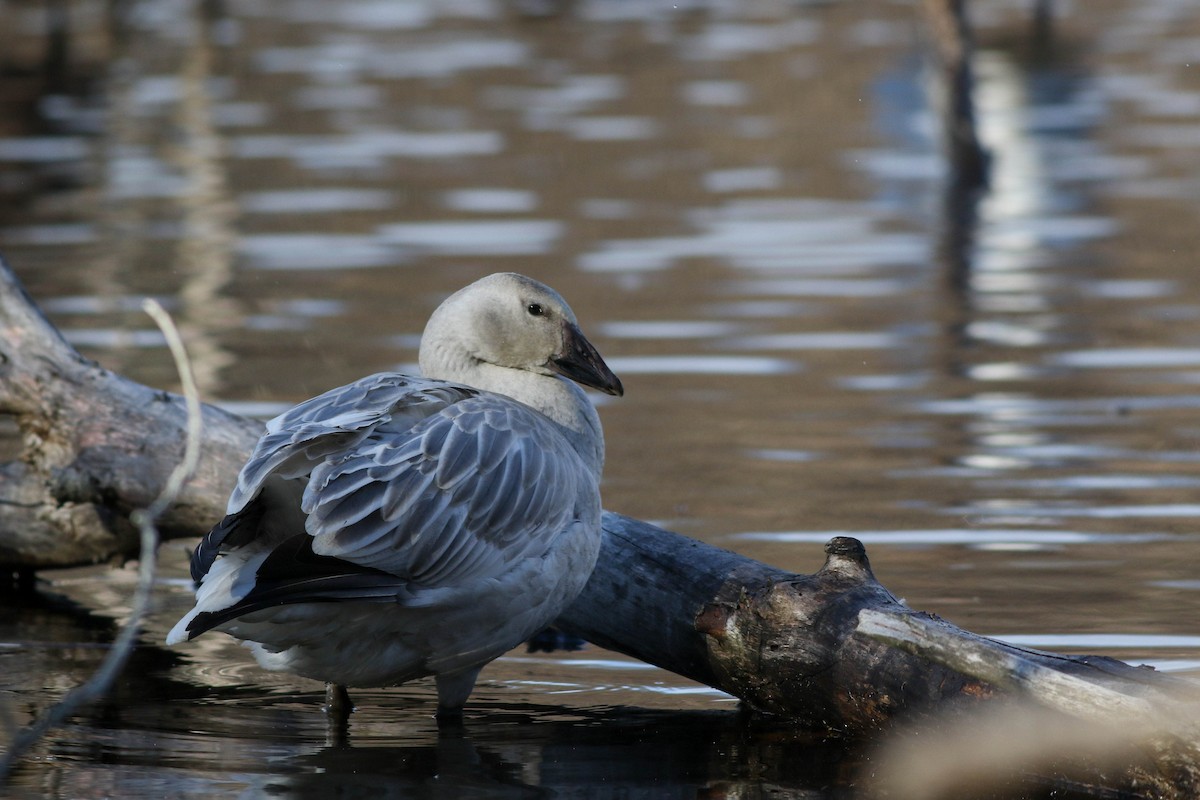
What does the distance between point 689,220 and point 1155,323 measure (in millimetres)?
4911

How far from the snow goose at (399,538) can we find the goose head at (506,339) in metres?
0.39

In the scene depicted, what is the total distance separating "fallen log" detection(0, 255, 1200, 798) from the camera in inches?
208

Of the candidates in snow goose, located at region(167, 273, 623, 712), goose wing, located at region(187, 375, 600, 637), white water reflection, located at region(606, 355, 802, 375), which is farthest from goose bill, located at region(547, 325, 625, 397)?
white water reflection, located at region(606, 355, 802, 375)

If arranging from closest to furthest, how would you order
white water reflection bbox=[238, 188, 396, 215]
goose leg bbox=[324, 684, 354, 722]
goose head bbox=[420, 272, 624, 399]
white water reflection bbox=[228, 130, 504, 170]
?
goose leg bbox=[324, 684, 354, 722] < goose head bbox=[420, 272, 624, 399] < white water reflection bbox=[238, 188, 396, 215] < white water reflection bbox=[228, 130, 504, 170]

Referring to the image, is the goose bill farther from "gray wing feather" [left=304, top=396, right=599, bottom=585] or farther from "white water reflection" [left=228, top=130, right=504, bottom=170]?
"white water reflection" [left=228, top=130, right=504, bottom=170]

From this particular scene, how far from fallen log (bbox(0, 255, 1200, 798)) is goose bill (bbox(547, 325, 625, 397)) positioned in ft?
1.52

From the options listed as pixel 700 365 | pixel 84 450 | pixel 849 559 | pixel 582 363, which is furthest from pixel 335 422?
pixel 700 365

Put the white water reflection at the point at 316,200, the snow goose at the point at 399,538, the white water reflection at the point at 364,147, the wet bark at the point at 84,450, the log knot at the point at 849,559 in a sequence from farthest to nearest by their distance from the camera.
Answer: the white water reflection at the point at 364,147, the white water reflection at the point at 316,200, the wet bark at the point at 84,450, the log knot at the point at 849,559, the snow goose at the point at 399,538

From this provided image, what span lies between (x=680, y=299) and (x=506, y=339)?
645 centimetres

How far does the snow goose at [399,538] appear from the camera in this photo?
5.39 metres

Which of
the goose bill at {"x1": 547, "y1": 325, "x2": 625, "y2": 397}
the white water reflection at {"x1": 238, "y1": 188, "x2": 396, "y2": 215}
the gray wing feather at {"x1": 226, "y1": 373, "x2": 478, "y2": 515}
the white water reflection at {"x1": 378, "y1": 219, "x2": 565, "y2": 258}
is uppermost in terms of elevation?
the white water reflection at {"x1": 238, "y1": 188, "x2": 396, "y2": 215}

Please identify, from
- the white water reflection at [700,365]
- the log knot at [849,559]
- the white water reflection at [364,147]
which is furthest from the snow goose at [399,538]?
the white water reflection at [364,147]

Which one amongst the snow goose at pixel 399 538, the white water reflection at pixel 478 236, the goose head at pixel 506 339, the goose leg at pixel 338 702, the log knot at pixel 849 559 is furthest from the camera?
the white water reflection at pixel 478 236

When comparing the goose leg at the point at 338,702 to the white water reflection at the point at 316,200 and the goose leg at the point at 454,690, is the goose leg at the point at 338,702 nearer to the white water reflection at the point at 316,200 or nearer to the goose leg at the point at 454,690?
the goose leg at the point at 454,690
